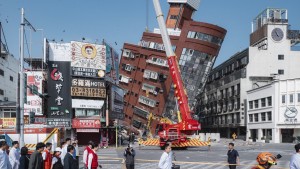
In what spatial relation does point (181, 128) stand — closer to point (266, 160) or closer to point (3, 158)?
point (3, 158)

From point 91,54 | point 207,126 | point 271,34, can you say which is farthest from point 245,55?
point 91,54

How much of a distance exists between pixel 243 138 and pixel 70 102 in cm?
4485

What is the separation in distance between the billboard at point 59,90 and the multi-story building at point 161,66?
3079 cm

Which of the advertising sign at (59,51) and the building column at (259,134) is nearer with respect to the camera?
the advertising sign at (59,51)

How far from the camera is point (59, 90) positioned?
169ft

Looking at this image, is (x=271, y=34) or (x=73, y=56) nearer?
(x=73, y=56)

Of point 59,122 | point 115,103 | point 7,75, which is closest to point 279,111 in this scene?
point 115,103

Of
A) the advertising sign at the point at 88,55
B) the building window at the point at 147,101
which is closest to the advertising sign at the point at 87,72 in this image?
the advertising sign at the point at 88,55

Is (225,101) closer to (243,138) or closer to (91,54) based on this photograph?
(243,138)

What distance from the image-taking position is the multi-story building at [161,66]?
79438 millimetres

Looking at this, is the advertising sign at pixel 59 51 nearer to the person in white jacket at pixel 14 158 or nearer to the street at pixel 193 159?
the street at pixel 193 159

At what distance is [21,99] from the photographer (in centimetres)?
2234

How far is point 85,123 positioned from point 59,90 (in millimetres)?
5265

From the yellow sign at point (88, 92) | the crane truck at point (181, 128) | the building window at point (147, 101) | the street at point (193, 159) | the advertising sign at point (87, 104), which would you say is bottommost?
the street at point (193, 159)
